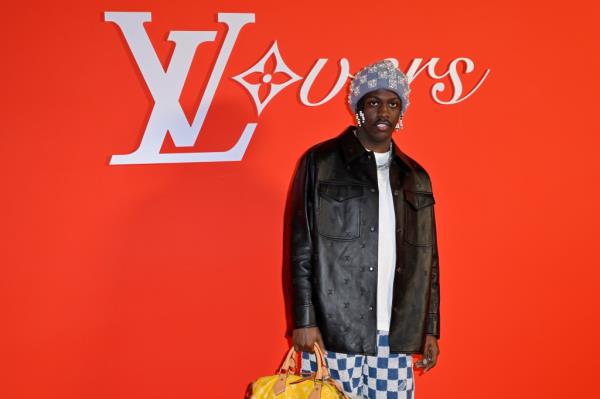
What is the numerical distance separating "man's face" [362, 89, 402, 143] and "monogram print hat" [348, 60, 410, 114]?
20mm

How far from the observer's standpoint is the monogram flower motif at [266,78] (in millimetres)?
2703

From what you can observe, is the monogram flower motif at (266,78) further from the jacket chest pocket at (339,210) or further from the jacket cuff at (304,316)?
the jacket cuff at (304,316)

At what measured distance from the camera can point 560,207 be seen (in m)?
3.24

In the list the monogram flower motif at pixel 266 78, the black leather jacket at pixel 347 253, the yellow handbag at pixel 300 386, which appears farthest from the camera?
the monogram flower motif at pixel 266 78

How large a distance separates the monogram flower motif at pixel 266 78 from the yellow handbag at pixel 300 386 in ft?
3.44

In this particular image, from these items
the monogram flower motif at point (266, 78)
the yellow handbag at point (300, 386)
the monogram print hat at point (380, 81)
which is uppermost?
the monogram flower motif at point (266, 78)

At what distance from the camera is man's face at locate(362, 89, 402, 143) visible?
7.55 ft

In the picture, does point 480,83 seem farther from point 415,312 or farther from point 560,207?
point 415,312

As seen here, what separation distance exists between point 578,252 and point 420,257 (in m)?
1.30

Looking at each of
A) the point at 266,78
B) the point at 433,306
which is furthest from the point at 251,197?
the point at 433,306

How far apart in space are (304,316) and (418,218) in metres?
0.54

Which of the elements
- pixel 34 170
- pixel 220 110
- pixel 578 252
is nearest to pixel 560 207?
pixel 578 252

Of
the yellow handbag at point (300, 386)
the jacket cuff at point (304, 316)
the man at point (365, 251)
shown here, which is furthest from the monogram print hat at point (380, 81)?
the yellow handbag at point (300, 386)

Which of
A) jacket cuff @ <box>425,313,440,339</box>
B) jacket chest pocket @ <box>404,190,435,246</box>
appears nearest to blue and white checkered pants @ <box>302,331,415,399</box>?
jacket cuff @ <box>425,313,440,339</box>
